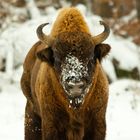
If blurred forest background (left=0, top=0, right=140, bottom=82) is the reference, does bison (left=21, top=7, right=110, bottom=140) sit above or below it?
above

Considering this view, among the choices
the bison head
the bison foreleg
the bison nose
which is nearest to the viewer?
the bison nose

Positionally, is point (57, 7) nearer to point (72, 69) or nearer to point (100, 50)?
point (100, 50)

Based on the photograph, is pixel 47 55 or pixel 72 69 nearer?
pixel 72 69

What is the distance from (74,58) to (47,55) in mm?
575

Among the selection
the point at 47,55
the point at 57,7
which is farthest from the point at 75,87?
the point at 57,7

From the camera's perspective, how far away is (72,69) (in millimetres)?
7242

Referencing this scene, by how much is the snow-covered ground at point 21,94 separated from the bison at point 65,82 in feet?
11.1

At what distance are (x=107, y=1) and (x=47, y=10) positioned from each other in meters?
4.79

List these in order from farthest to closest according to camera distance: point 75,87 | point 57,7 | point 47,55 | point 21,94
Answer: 1. point 57,7
2. point 21,94
3. point 47,55
4. point 75,87

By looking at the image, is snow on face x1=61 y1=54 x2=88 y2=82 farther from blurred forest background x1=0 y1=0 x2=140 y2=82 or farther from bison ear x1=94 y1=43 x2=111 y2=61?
blurred forest background x1=0 y1=0 x2=140 y2=82

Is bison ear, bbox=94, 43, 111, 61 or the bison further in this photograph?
bison ear, bbox=94, 43, 111, 61

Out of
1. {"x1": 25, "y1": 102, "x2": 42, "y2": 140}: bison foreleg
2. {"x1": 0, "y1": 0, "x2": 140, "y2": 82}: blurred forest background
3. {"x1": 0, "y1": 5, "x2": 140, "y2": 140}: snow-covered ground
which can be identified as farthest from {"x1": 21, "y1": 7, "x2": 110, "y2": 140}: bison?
{"x1": 0, "y1": 0, "x2": 140, "y2": 82}: blurred forest background

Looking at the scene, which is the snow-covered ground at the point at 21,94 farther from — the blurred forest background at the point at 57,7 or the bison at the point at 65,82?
the bison at the point at 65,82

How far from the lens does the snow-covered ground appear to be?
12445mm
